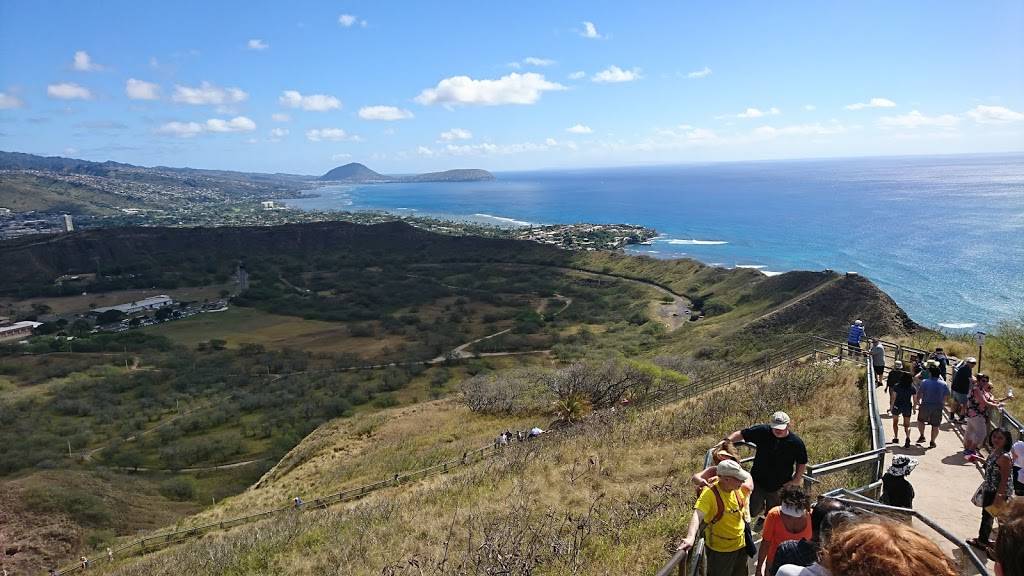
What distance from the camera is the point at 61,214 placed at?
164 meters

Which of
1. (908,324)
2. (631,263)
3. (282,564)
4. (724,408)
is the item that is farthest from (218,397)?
(631,263)

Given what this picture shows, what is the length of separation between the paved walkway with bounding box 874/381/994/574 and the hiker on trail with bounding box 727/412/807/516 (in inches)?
59.3

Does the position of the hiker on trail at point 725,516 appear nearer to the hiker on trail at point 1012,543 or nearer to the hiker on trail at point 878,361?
the hiker on trail at point 1012,543

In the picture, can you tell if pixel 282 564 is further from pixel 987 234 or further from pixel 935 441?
pixel 987 234

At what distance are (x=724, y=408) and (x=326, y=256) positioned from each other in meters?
94.5

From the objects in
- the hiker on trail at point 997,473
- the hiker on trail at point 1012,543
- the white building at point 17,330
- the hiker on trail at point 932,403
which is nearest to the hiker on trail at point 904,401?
the hiker on trail at point 932,403

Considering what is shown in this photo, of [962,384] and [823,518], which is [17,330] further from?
[962,384]

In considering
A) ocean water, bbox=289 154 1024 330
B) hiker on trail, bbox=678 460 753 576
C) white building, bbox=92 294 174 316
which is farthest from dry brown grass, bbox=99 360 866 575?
white building, bbox=92 294 174 316

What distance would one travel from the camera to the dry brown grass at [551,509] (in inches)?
279

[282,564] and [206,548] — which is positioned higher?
[282,564]

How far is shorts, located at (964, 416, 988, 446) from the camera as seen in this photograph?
7695 millimetres

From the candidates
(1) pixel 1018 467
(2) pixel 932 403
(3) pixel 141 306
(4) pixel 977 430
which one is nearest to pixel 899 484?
(1) pixel 1018 467

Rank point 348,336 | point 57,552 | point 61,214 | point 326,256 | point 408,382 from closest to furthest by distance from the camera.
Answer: point 57,552
point 408,382
point 348,336
point 326,256
point 61,214

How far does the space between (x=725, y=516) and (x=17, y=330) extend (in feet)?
251
